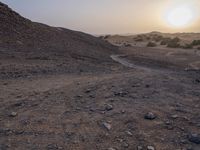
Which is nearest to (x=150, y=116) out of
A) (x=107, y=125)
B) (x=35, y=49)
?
(x=107, y=125)

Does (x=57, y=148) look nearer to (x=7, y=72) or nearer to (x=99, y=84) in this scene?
(x=99, y=84)

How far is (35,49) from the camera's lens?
21.0 m

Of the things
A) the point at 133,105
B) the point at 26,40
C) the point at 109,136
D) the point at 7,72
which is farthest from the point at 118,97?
the point at 26,40

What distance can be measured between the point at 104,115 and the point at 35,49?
1460cm

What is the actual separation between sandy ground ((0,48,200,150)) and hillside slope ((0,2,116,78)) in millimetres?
5326

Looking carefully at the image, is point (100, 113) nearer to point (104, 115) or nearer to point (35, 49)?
point (104, 115)

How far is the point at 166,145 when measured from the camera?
19.2 ft

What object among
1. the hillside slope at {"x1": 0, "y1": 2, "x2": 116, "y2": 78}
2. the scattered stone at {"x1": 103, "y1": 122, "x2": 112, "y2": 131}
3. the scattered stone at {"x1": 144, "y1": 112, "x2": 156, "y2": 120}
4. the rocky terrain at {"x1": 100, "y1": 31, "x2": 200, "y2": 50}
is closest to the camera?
the scattered stone at {"x1": 103, "y1": 122, "x2": 112, "y2": 131}

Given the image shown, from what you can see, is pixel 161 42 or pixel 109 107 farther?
pixel 161 42

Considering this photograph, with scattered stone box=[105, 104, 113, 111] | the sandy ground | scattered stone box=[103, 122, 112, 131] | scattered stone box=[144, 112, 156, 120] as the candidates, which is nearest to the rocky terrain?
the sandy ground

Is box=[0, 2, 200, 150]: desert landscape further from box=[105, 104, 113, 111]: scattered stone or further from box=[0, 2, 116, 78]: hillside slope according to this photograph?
box=[0, 2, 116, 78]: hillside slope

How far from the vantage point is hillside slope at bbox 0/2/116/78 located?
53.5ft

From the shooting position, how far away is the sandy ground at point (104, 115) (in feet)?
19.8

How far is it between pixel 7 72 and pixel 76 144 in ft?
27.4
